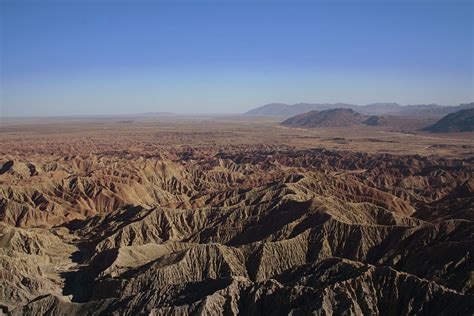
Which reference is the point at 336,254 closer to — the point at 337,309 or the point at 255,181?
the point at 337,309

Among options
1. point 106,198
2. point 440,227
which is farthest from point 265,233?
point 106,198

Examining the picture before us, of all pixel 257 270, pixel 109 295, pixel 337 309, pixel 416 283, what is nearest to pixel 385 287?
pixel 416 283

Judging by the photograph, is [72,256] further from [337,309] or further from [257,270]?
[337,309]

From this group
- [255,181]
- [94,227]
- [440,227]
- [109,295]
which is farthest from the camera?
[255,181]

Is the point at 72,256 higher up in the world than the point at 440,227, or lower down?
lower down

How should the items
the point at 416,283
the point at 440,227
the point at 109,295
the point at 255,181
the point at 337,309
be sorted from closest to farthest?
the point at 337,309 → the point at 416,283 → the point at 109,295 → the point at 440,227 → the point at 255,181

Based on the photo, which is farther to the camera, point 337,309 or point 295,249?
point 295,249
